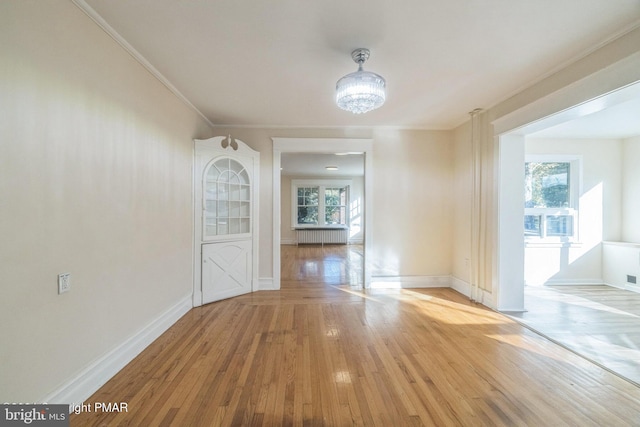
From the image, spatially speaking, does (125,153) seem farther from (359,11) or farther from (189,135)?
(359,11)

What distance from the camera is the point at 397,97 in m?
3.07

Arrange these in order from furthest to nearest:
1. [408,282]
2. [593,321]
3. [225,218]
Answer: [408,282] < [225,218] < [593,321]

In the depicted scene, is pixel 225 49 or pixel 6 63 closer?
pixel 6 63

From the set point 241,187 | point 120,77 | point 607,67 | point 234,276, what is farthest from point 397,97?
point 234,276

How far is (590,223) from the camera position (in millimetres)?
4328

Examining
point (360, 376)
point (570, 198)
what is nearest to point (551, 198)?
point (570, 198)

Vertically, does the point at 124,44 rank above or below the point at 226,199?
→ above

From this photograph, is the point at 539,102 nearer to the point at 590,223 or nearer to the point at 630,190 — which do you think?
the point at 590,223

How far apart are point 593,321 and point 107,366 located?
469cm

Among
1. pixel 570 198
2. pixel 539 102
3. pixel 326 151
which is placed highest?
pixel 539 102

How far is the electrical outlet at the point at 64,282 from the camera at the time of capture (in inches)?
60.1

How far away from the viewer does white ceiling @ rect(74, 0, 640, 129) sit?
1.71m

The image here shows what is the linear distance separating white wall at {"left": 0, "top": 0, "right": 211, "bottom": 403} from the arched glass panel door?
3.13 feet

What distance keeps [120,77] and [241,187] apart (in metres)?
2.02
